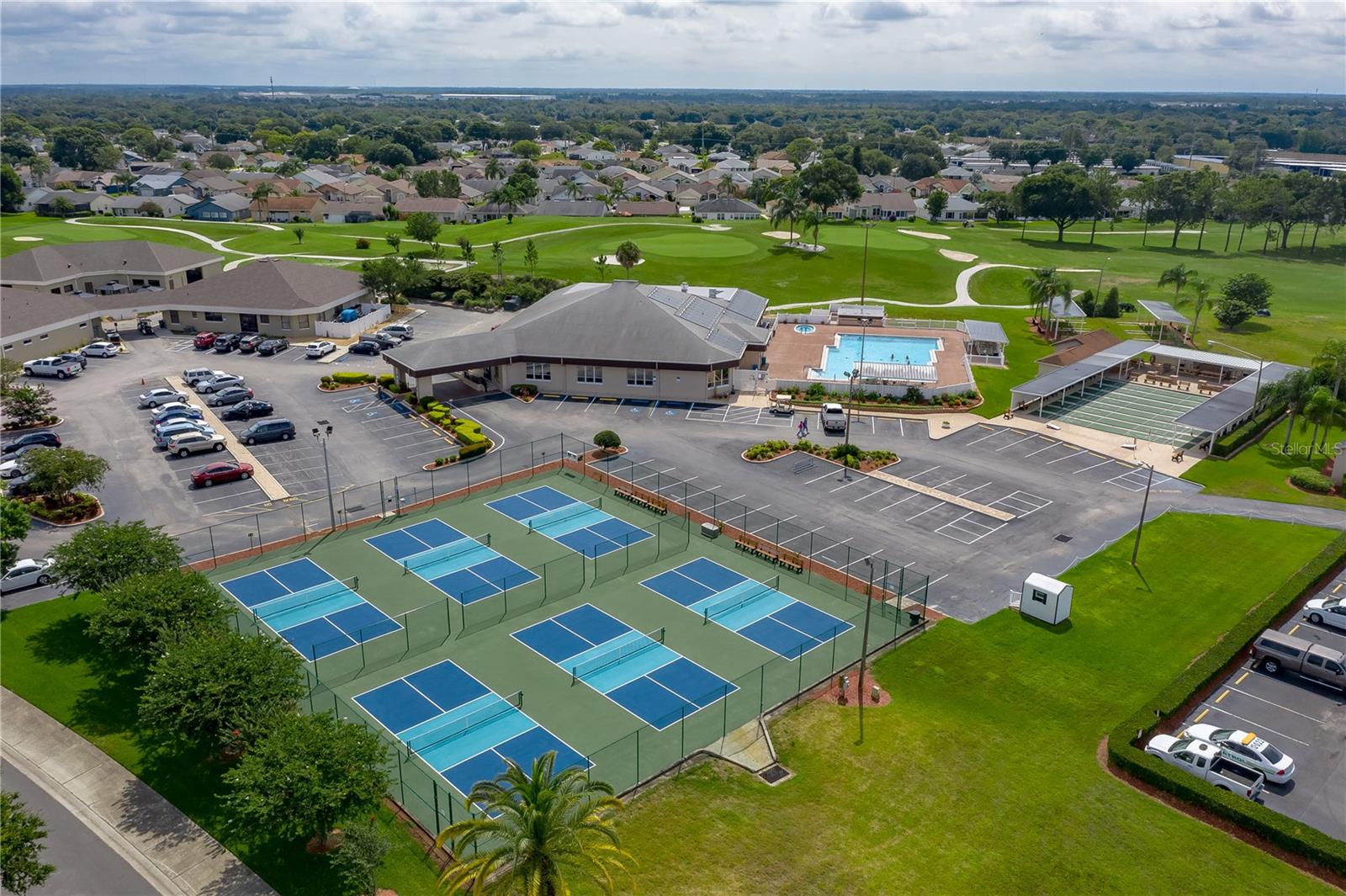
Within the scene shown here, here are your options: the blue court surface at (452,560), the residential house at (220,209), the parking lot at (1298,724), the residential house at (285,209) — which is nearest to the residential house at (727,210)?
the residential house at (285,209)

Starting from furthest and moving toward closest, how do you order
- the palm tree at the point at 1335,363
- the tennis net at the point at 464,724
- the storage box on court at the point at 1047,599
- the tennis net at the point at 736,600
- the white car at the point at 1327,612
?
the palm tree at the point at 1335,363 < the tennis net at the point at 736,600 < the white car at the point at 1327,612 < the storage box on court at the point at 1047,599 < the tennis net at the point at 464,724

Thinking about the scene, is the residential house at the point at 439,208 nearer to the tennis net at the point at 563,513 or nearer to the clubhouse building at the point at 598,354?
the clubhouse building at the point at 598,354

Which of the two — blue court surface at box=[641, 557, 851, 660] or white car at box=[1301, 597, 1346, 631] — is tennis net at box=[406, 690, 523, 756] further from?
white car at box=[1301, 597, 1346, 631]

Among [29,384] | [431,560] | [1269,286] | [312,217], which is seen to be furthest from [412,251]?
[1269,286]

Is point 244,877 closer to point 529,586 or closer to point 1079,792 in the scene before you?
point 529,586

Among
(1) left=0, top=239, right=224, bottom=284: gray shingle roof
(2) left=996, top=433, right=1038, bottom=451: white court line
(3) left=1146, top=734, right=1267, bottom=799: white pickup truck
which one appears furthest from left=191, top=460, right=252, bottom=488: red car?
(1) left=0, top=239, right=224, bottom=284: gray shingle roof

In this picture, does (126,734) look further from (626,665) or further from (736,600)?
(736,600)

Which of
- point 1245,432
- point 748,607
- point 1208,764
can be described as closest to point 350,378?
point 748,607
